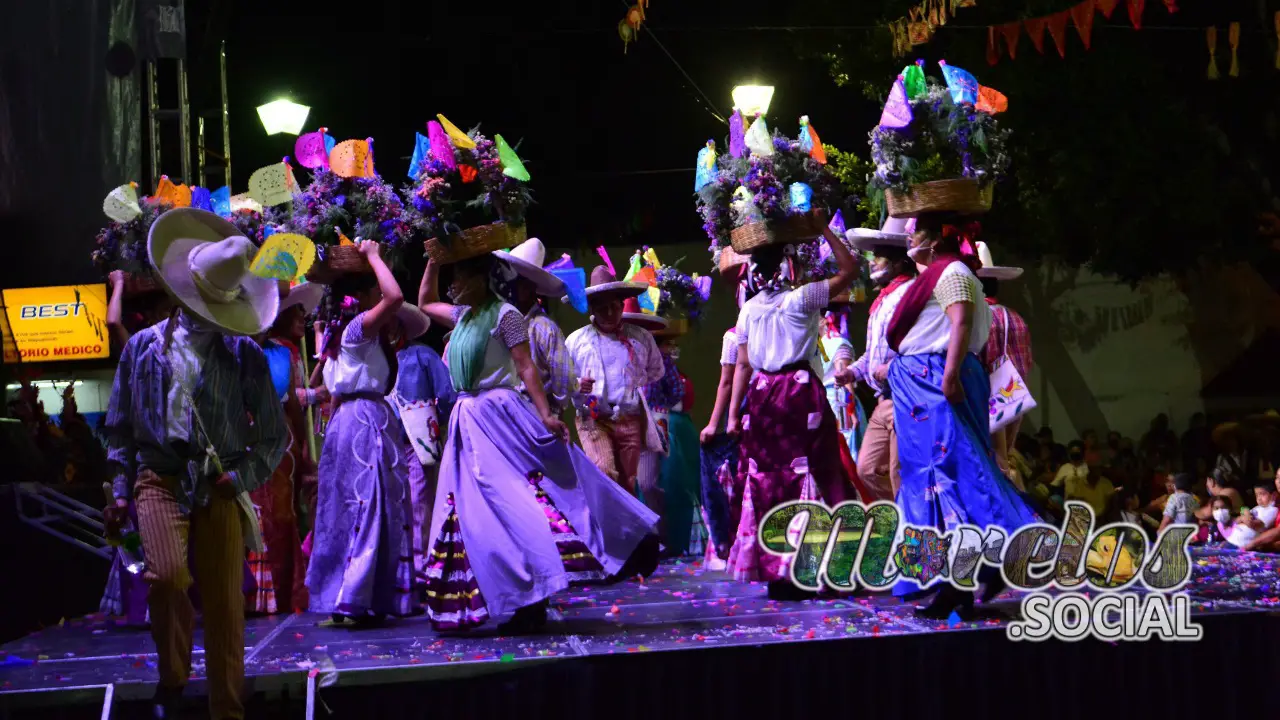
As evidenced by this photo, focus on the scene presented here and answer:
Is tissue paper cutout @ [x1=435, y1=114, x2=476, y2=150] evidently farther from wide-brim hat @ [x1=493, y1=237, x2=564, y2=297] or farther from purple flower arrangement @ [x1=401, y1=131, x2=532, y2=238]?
wide-brim hat @ [x1=493, y1=237, x2=564, y2=297]

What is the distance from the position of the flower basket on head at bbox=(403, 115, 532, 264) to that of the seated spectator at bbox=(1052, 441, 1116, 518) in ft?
20.5

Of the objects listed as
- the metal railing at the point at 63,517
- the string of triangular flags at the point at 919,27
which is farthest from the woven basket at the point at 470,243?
the string of triangular flags at the point at 919,27

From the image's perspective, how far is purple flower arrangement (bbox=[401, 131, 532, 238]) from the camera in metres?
6.29

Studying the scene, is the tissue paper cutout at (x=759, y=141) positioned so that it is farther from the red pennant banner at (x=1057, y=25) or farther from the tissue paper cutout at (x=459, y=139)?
the red pennant banner at (x=1057, y=25)

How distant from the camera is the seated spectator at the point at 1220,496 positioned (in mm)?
10086

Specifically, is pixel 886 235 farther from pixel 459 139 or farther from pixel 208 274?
pixel 208 274

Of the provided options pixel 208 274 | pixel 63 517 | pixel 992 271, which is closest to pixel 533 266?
pixel 208 274

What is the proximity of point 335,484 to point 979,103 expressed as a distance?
3.37m

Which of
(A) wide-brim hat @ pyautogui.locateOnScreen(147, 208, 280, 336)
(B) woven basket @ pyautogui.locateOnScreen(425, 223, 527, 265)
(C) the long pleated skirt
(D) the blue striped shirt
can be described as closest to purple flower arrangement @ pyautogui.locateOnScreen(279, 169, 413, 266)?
(B) woven basket @ pyautogui.locateOnScreen(425, 223, 527, 265)

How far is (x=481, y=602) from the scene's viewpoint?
5977 millimetres

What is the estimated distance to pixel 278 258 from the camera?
5008 mm

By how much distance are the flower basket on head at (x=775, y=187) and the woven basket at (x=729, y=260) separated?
2.03ft

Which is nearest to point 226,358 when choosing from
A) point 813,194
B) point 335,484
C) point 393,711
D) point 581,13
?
point 393,711

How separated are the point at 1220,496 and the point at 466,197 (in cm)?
630
